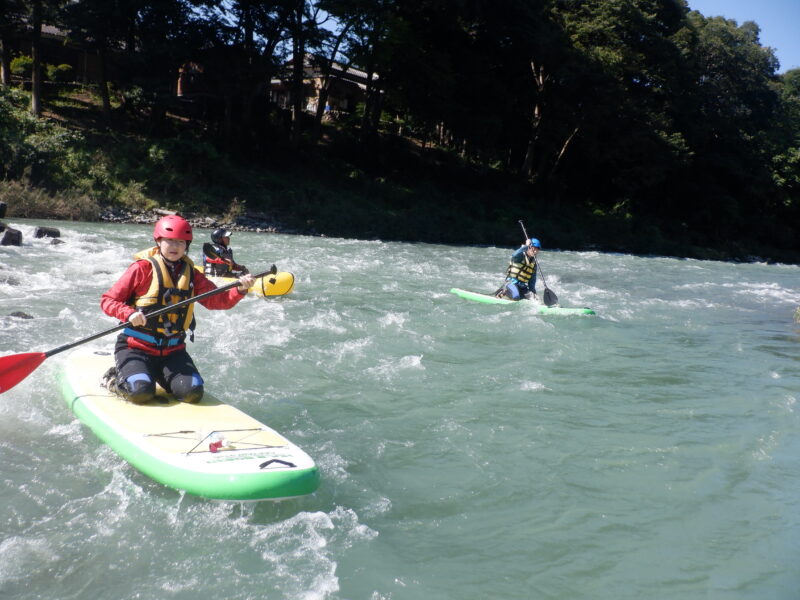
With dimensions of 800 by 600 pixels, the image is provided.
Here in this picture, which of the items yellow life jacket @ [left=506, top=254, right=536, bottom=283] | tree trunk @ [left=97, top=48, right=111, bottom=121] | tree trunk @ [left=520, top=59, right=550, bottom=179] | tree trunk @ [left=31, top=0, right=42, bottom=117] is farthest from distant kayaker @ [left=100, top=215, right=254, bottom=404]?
tree trunk @ [left=520, top=59, right=550, bottom=179]

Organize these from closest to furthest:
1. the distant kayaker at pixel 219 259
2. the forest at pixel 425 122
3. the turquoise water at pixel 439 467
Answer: the turquoise water at pixel 439 467 → the distant kayaker at pixel 219 259 → the forest at pixel 425 122

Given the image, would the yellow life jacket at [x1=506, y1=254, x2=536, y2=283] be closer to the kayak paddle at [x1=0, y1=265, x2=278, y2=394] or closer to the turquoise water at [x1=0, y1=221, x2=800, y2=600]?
the turquoise water at [x1=0, y1=221, x2=800, y2=600]

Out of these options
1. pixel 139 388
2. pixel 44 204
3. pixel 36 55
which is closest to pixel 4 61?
pixel 36 55

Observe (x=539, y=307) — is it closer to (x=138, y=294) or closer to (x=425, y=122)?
(x=138, y=294)

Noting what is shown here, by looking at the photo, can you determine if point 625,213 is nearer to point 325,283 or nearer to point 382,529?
point 325,283

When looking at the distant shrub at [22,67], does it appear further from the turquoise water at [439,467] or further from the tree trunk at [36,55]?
the turquoise water at [439,467]

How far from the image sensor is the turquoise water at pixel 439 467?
3133 millimetres

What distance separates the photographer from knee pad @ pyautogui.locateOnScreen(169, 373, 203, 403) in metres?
4.33

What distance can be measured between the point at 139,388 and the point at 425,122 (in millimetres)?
23361

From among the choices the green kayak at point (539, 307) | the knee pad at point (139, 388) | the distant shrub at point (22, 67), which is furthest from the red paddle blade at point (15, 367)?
the distant shrub at point (22, 67)

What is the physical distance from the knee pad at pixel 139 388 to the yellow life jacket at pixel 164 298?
26 centimetres

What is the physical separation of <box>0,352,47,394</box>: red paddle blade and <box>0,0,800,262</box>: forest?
13.8 m

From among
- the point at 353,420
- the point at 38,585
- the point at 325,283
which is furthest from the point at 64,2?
the point at 38,585

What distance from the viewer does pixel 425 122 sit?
2611cm
